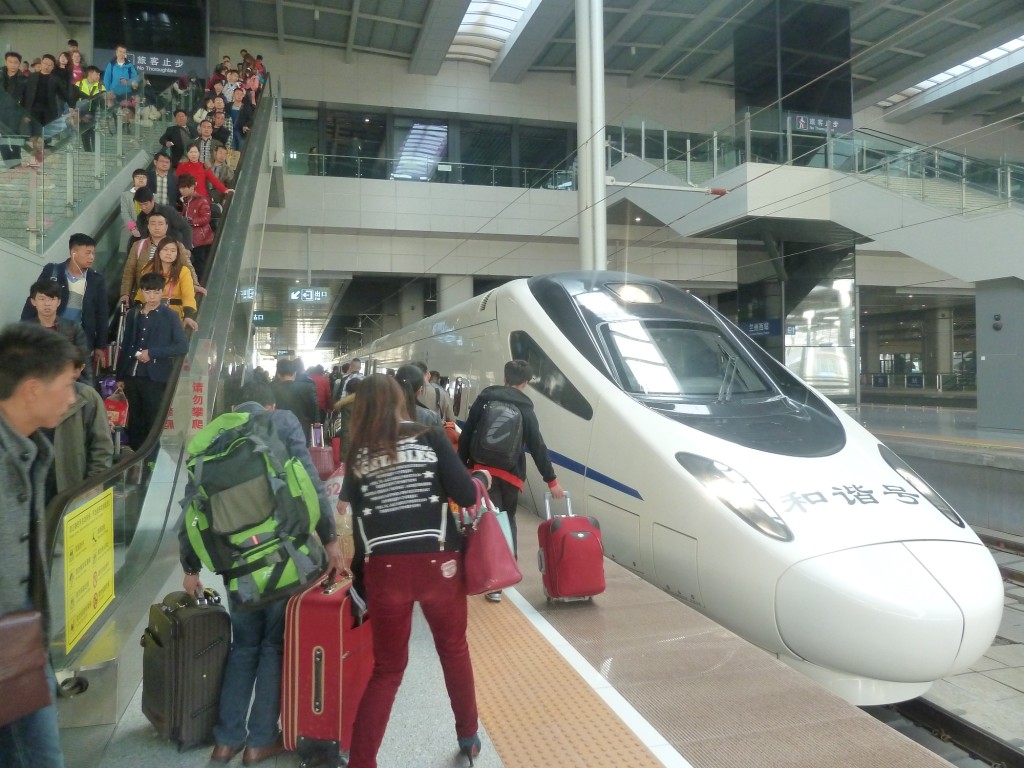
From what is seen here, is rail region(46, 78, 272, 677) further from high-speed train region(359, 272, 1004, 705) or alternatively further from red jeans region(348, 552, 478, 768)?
high-speed train region(359, 272, 1004, 705)

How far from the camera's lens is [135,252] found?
20.0 feet

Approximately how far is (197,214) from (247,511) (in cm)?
615

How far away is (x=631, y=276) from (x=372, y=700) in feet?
16.8

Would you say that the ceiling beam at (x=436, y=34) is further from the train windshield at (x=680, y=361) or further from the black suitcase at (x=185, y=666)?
the black suitcase at (x=185, y=666)

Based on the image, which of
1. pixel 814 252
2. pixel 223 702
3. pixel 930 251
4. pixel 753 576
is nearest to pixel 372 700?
pixel 223 702

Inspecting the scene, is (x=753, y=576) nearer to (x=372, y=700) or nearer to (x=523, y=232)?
(x=372, y=700)

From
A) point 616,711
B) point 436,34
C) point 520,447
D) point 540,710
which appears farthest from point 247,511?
point 436,34

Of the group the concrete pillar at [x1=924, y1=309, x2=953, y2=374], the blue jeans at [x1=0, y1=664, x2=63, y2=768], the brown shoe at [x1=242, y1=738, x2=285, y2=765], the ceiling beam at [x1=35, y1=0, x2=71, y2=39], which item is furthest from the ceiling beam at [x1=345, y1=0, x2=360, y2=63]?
the concrete pillar at [x1=924, y1=309, x2=953, y2=374]

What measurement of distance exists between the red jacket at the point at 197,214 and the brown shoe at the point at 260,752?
6.27m

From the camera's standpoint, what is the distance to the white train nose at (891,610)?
3.55m

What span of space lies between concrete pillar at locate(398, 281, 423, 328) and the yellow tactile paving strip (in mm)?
22099

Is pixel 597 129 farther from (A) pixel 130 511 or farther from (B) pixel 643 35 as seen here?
(A) pixel 130 511

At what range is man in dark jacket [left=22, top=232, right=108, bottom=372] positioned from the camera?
5.28 m

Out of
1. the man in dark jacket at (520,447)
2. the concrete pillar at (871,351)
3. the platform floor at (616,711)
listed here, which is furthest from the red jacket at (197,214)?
the concrete pillar at (871,351)
